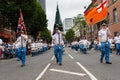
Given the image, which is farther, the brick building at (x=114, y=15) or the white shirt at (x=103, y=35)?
the brick building at (x=114, y=15)

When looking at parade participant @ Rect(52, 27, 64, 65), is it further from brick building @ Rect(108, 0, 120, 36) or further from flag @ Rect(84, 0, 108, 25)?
brick building @ Rect(108, 0, 120, 36)

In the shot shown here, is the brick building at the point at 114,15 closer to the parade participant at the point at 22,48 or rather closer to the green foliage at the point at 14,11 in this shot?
the green foliage at the point at 14,11

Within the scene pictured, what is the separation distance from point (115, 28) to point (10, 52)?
2569 centimetres

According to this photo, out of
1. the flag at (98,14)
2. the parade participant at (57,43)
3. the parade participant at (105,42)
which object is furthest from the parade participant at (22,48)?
the flag at (98,14)

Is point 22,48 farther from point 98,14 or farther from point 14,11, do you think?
point 14,11

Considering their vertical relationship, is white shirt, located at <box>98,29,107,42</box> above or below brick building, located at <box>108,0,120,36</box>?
below

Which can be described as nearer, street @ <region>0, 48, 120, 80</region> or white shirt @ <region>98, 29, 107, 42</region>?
street @ <region>0, 48, 120, 80</region>

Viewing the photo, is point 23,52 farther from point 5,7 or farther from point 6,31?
point 6,31

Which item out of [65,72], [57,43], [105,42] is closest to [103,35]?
[105,42]

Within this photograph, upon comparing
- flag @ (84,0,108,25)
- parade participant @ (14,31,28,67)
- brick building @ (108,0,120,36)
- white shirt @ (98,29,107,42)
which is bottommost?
parade participant @ (14,31,28,67)

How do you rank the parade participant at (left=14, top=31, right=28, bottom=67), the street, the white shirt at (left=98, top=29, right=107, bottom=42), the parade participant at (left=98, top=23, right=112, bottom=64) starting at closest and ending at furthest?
the street
the parade participant at (left=98, top=23, right=112, bottom=64)
the white shirt at (left=98, top=29, right=107, bottom=42)
the parade participant at (left=14, top=31, right=28, bottom=67)

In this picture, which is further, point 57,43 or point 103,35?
point 57,43

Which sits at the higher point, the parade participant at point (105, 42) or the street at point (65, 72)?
the parade participant at point (105, 42)

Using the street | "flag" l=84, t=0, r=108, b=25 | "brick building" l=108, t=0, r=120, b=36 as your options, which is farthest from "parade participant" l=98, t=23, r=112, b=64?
"brick building" l=108, t=0, r=120, b=36
